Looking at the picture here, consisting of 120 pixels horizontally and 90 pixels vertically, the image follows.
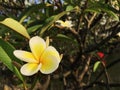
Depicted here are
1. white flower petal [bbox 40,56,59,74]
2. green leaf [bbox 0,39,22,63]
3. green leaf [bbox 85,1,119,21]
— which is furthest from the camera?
green leaf [bbox 85,1,119,21]

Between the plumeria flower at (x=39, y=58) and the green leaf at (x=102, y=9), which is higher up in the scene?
the plumeria flower at (x=39, y=58)

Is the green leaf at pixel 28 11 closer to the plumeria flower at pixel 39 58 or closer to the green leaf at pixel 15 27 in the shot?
the green leaf at pixel 15 27

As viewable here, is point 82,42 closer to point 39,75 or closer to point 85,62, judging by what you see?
point 85,62

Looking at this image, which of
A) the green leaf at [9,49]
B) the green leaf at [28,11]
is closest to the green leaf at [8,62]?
the green leaf at [9,49]

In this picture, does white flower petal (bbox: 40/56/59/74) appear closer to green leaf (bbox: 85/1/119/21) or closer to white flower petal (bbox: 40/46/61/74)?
white flower petal (bbox: 40/46/61/74)

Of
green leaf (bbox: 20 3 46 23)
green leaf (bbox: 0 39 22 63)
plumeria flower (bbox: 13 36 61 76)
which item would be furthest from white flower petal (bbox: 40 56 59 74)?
green leaf (bbox: 20 3 46 23)

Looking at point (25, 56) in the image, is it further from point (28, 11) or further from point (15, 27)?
point (28, 11)

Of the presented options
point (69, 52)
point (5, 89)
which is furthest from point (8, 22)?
point (69, 52)

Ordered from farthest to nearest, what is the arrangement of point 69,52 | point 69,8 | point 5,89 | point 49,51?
point 69,52, point 69,8, point 5,89, point 49,51
